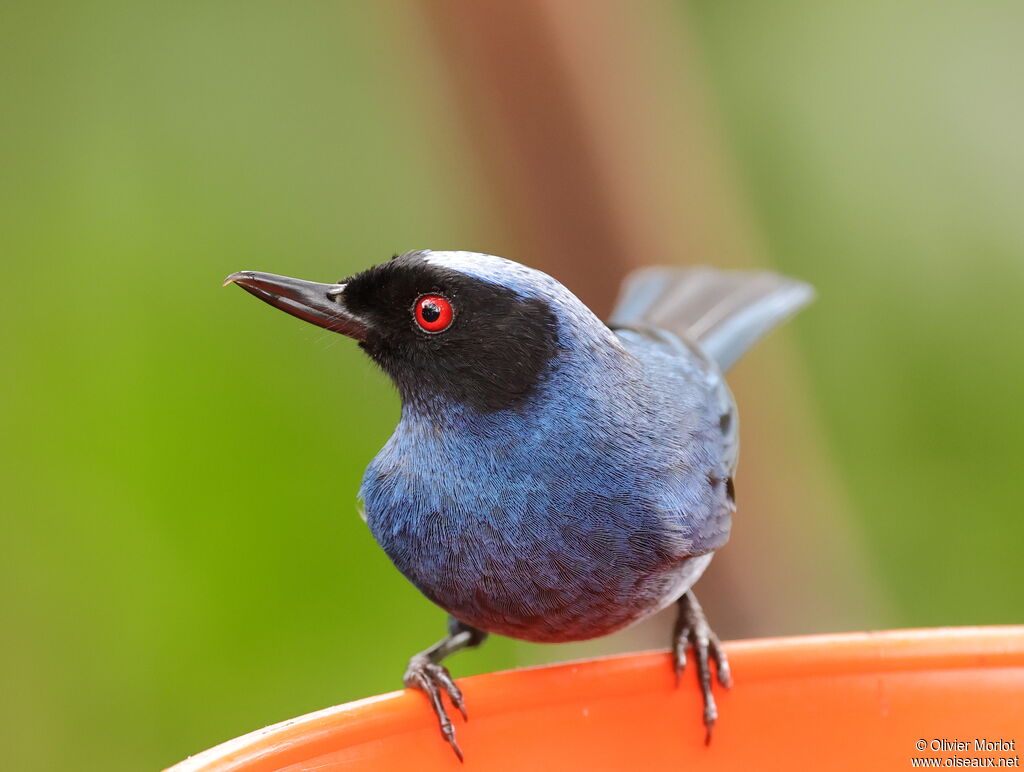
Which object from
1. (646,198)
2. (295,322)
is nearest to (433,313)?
(646,198)

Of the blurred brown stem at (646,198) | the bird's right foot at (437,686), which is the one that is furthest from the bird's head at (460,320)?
the blurred brown stem at (646,198)

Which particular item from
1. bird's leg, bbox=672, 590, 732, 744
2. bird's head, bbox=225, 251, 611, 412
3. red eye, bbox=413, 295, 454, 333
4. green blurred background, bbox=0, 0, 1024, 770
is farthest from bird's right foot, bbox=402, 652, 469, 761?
green blurred background, bbox=0, 0, 1024, 770

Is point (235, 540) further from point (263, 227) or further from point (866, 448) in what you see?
point (866, 448)

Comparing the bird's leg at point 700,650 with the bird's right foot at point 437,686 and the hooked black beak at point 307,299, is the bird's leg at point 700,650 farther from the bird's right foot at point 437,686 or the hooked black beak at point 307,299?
the hooked black beak at point 307,299

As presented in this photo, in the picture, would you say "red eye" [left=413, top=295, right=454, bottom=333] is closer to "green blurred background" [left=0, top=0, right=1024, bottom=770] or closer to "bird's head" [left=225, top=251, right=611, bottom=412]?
"bird's head" [left=225, top=251, right=611, bottom=412]

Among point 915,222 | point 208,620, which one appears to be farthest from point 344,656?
point 915,222

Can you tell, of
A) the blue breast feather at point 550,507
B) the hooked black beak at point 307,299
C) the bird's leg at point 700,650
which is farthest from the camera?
the blue breast feather at point 550,507
